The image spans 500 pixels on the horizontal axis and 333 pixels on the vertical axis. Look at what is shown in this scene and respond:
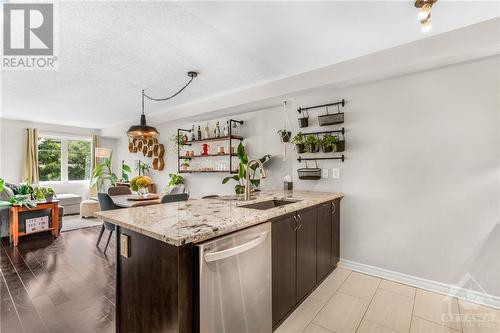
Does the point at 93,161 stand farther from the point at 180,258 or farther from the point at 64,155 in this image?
the point at 180,258

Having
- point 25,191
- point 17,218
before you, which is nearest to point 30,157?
point 25,191

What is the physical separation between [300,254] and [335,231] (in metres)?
0.95

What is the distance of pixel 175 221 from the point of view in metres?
1.43

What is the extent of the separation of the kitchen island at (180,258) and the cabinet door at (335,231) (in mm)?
572

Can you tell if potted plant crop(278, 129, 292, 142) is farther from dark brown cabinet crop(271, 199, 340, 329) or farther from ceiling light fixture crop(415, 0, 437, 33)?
ceiling light fixture crop(415, 0, 437, 33)

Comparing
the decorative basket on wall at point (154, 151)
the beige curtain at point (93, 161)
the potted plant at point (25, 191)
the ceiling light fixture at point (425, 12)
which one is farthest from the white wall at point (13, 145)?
the ceiling light fixture at point (425, 12)

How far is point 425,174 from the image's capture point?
243 centimetres

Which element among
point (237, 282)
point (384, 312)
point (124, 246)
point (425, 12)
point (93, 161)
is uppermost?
point (425, 12)

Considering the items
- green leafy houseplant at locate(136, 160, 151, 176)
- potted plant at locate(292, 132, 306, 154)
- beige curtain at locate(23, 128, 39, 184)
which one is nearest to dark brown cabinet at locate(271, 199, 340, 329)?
potted plant at locate(292, 132, 306, 154)

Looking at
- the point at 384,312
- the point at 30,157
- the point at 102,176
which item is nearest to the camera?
the point at 384,312

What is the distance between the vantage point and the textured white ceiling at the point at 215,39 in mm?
1886

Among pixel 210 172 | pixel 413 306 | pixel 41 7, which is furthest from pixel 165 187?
pixel 413 306

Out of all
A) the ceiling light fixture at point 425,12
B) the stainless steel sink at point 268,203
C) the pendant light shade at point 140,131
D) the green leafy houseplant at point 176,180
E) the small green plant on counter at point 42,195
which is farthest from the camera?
the green leafy houseplant at point 176,180

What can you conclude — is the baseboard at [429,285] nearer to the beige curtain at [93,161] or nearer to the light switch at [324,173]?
the light switch at [324,173]
